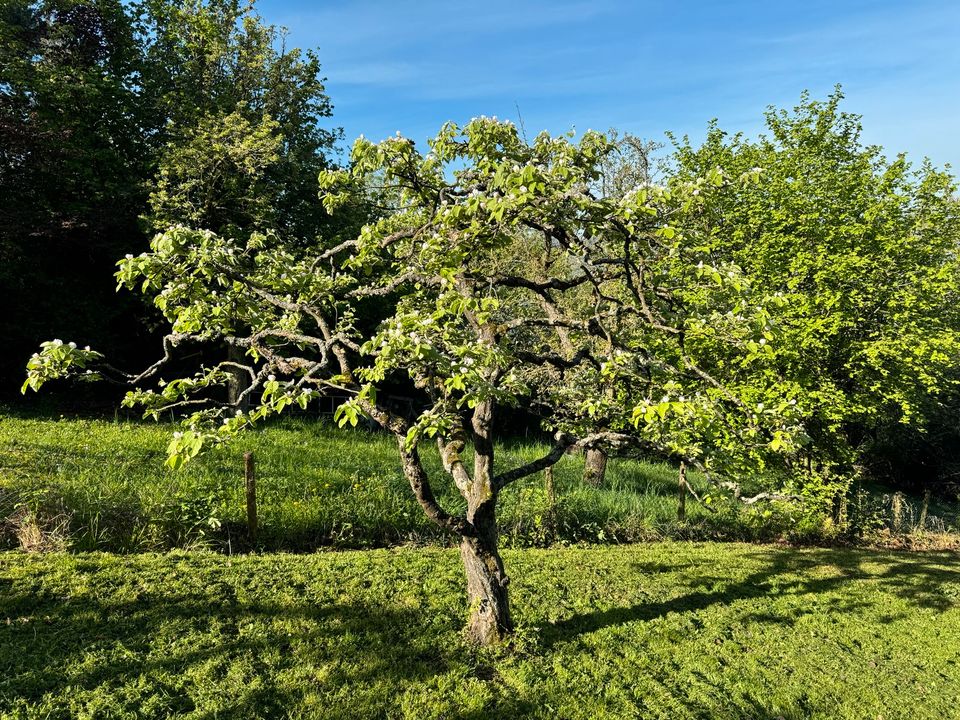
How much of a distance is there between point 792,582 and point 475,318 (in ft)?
21.1

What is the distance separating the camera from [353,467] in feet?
35.4

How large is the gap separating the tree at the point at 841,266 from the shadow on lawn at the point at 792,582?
5.28ft

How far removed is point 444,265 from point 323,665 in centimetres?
332

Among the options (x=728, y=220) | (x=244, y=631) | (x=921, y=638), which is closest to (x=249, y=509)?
(x=244, y=631)

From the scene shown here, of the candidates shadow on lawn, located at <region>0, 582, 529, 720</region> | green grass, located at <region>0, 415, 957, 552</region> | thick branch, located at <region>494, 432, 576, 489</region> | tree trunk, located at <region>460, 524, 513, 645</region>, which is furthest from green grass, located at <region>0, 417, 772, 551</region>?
thick branch, located at <region>494, 432, 576, 489</region>

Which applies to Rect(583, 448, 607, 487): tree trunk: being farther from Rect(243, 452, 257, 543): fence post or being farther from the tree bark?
the tree bark

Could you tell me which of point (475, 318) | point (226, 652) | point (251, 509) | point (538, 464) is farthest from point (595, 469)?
point (226, 652)

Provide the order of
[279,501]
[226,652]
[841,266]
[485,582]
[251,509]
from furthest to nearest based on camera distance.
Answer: [841,266], [279,501], [251,509], [485,582], [226,652]

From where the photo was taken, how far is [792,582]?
8.09 m

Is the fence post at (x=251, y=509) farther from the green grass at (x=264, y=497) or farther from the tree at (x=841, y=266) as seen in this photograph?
the tree at (x=841, y=266)

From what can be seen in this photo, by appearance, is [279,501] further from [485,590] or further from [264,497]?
[485,590]

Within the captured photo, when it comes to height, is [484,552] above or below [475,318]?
below

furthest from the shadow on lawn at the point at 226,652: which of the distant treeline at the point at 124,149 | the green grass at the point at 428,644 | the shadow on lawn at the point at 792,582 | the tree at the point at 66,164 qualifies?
the tree at the point at 66,164

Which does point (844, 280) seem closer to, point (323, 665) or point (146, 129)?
point (323, 665)
